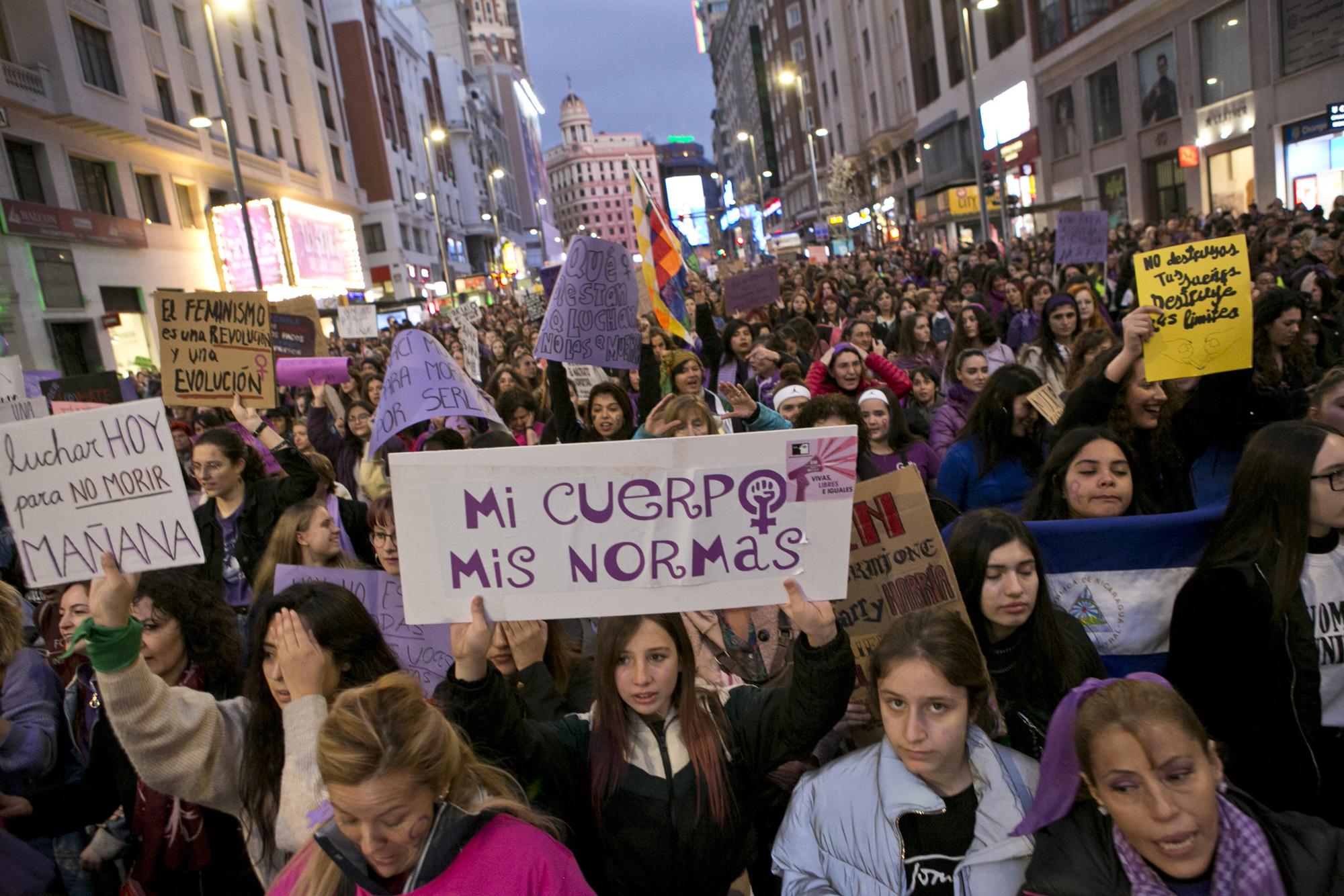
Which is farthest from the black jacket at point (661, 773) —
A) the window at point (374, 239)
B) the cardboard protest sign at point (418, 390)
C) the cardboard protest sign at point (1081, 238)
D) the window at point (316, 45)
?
the window at point (374, 239)

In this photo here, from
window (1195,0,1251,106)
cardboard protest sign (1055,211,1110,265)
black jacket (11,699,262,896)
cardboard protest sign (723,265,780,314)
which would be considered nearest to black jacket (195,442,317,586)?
black jacket (11,699,262,896)

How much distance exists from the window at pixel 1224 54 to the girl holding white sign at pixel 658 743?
2584 centimetres

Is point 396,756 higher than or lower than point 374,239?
lower

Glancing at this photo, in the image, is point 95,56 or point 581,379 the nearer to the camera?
point 581,379

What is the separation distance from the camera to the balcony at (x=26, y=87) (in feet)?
72.3

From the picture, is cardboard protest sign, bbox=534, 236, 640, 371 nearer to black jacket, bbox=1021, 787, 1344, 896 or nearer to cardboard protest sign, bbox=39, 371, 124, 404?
black jacket, bbox=1021, 787, 1344, 896

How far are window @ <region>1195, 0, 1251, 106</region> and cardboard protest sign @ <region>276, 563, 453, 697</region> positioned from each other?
84.2 ft

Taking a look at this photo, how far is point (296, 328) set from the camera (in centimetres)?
999

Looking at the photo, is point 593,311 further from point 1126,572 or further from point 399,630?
point 1126,572

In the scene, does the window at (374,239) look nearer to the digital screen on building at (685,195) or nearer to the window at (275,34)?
the window at (275,34)

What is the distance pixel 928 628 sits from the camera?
2.47 metres

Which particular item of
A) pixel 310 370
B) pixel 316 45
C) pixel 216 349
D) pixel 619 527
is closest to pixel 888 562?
pixel 619 527

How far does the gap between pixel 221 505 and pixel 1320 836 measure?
4.95 m

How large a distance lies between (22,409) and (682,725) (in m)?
6.78
